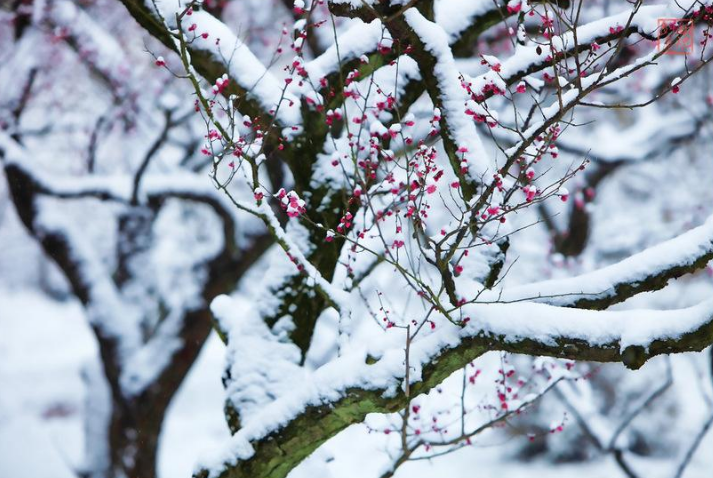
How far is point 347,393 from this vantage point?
2.64 meters

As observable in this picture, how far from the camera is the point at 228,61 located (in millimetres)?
3412

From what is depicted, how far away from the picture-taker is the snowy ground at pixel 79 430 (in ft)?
33.9

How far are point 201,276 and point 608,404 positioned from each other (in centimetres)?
706

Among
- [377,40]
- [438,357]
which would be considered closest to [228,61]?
[377,40]

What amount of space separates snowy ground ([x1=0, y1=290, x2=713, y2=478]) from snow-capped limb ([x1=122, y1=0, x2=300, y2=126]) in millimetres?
2003

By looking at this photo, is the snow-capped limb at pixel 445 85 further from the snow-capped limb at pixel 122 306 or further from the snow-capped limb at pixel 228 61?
the snow-capped limb at pixel 122 306

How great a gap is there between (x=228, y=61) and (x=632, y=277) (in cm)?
231

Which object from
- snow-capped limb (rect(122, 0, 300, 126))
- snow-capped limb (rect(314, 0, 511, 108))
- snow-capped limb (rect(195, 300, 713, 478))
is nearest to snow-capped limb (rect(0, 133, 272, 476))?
snow-capped limb (rect(122, 0, 300, 126))

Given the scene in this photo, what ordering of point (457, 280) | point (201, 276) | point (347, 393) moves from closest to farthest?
point (347, 393) → point (457, 280) → point (201, 276)

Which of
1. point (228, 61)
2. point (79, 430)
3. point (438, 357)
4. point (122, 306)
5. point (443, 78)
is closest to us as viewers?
point (438, 357)

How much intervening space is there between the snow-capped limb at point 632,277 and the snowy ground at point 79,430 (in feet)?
5.61

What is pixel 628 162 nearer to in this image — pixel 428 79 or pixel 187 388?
pixel 428 79

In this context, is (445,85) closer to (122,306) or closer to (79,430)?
(122,306)

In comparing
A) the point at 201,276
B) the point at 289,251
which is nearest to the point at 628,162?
the point at 201,276
